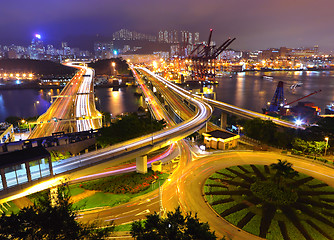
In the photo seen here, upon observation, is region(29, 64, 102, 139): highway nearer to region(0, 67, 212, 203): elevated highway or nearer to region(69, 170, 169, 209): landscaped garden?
region(0, 67, 212, 203): elevated highway

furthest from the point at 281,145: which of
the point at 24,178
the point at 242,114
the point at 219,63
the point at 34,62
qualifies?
the point at 219,63

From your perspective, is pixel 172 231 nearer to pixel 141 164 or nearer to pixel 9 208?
pixel 141 164

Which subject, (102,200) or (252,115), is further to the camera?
(252,115)

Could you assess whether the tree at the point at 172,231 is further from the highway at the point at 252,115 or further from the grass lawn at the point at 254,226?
the highway at the point at 252,115

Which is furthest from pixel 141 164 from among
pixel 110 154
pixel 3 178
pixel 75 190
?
pixel 3 178

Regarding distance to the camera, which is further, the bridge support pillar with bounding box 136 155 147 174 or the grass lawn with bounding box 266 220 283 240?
the bridge support pillar with bounding box 136 155 147 174

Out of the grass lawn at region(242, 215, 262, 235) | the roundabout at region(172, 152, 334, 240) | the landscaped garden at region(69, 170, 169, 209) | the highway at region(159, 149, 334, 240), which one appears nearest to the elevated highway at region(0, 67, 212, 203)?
the landscaped garden at region(69, 170, 169, 209)

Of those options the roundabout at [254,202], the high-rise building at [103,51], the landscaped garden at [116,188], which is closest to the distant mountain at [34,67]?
the high-rise building at [103,51]

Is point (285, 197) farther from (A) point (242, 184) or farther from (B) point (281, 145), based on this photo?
(B) point (281, 145)
